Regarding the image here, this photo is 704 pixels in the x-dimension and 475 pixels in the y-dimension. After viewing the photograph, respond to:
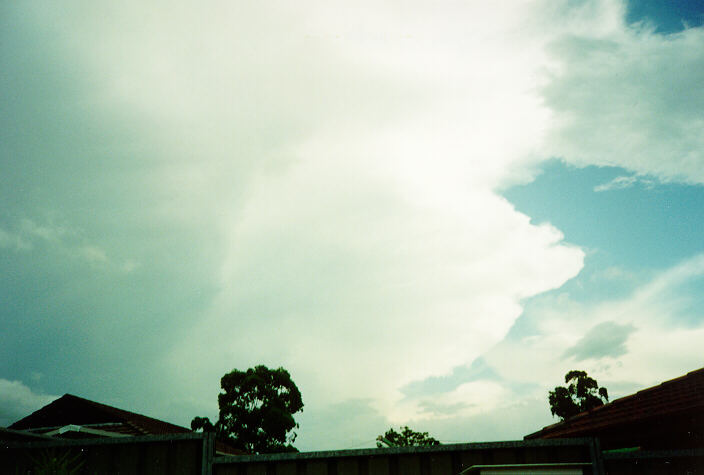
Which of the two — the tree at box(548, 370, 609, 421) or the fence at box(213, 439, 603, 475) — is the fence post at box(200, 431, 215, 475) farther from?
the tree at box(548, 370, 609, 421)

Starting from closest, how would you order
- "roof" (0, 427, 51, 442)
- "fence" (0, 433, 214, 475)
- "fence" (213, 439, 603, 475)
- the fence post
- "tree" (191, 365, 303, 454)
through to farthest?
"fence" (213, 439, 603, 475)
the fence post
"fence" (0, 433, 214, 475)
"roof" (0, 427, 51, 442)
"tree" (191, 365, 303, 454)

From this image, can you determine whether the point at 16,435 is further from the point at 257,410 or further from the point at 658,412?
the point at 257,410

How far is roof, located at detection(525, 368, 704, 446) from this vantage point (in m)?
10.2

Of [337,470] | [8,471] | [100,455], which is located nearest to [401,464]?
[337,470]

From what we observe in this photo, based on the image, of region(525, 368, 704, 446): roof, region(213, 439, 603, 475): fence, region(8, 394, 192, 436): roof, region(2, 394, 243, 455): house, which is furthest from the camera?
region(8, 394, 192, 436): roof

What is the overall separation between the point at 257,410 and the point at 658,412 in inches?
1357

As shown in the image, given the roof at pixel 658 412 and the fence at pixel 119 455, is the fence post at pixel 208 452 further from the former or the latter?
the roof at pixel 658 412

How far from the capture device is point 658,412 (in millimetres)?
10547

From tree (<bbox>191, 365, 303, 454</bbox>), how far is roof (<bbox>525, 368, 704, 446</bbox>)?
30.4 meters

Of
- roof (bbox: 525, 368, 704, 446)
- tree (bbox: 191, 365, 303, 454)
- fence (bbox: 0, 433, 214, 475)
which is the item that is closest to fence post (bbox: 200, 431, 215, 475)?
fence (bbox: 0, 433, 214, 475)

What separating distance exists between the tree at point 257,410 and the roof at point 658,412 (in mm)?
30443

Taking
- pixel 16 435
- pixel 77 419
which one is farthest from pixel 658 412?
pixel 77 419

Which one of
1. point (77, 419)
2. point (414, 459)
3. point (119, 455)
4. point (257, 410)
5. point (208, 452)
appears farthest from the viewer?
point (257, 410)

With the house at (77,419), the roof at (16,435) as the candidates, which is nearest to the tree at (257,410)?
the house at (77,419)
